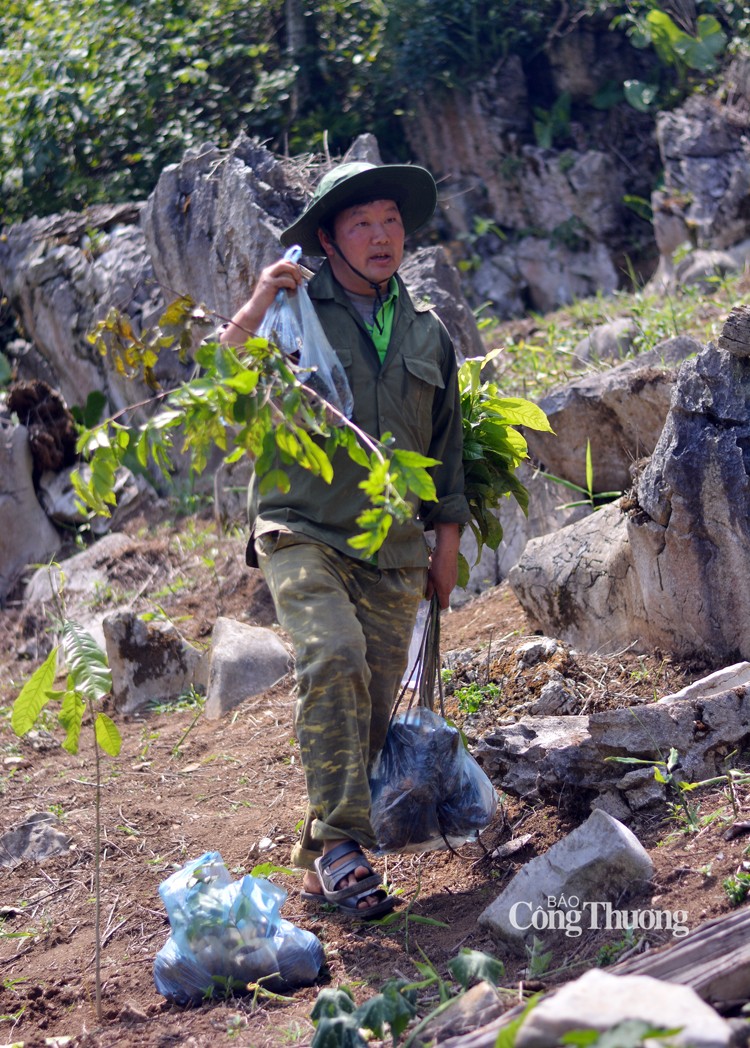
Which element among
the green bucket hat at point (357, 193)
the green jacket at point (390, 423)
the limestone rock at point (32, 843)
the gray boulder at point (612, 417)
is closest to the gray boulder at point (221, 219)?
the gray boulder at point (612, 417)

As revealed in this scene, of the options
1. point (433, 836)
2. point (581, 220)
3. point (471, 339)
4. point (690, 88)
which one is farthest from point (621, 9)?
point (433, 836)

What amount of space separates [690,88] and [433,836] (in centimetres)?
800

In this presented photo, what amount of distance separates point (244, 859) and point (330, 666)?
106 centimetres

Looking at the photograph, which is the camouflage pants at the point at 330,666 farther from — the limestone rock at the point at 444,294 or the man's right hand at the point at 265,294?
the limestone rock at the point at 444,294

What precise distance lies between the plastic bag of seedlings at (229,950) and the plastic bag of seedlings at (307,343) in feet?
4.37

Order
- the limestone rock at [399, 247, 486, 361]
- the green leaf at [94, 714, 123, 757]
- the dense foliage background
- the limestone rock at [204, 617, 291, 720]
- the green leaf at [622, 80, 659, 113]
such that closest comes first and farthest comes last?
the green leaf at [94, 714, 123, 757] → the limestone rock at [204, 617, 291, 720] → the limestone rock at [399, 247, 486, 361] → the dense foliage background → the green leaf at [622, 80, 659, 113]

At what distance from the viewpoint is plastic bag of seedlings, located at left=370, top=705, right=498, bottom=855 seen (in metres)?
3.38

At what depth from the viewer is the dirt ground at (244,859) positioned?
2768 millimetres

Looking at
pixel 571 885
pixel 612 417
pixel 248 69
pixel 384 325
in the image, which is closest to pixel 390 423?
pixel 384 325

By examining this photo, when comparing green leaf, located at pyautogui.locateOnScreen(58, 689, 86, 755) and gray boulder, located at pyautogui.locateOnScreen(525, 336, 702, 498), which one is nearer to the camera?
green leaf, located at pyautogui.locateOnScreen(58, 689, 86, 755)

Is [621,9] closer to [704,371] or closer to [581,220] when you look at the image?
[581,220]

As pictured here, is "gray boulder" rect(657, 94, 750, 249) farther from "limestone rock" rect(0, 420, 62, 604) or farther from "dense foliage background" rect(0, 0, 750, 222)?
"limestone rock" rect(0, 420, 62, 604)

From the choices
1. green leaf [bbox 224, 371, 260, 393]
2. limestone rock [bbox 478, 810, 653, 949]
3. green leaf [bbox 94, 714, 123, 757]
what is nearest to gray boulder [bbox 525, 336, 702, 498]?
limestone rock [bbox 478, 810, 653, 949]

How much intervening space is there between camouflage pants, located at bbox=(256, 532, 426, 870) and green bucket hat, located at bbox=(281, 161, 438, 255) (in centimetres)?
98
